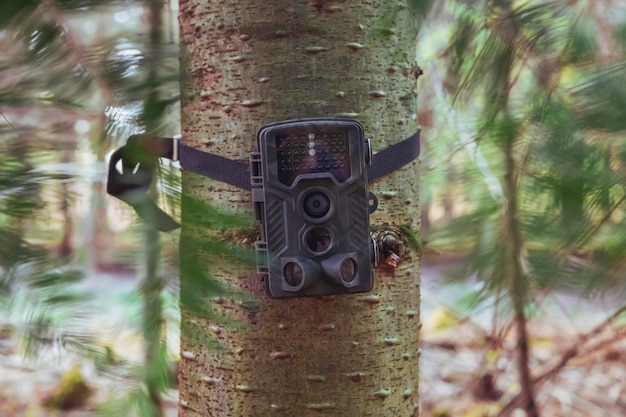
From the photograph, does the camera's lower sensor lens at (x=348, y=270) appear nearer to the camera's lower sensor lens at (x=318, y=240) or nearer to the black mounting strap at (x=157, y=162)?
the camera's lower sensor lens at (x=318, y=240)

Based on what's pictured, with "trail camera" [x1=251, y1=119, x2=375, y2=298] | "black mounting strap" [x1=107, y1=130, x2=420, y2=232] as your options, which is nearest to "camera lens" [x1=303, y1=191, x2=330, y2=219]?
"trail camera" [x1=251, y1=119, x2=375, y2=298]

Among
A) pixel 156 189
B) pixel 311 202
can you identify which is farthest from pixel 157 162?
pixel 311 202

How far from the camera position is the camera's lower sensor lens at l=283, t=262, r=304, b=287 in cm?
61

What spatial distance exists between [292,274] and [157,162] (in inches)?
8.1

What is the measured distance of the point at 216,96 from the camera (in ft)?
2.27

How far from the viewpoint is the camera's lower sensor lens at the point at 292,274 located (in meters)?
0.61

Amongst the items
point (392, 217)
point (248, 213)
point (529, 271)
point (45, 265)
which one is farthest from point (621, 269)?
point (45, 265)

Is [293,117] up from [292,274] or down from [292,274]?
up

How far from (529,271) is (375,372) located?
277mm

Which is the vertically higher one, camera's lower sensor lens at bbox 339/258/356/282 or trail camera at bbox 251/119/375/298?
trail camera at bbox 251/119/375/298

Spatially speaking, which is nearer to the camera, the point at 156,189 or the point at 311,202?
the point at 156,189

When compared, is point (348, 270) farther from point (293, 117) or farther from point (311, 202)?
point (293, 117)

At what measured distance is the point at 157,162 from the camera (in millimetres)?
480

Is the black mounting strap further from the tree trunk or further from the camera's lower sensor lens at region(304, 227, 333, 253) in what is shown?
the camera's lower sensor lens at region(304, 227, 333, 253)
